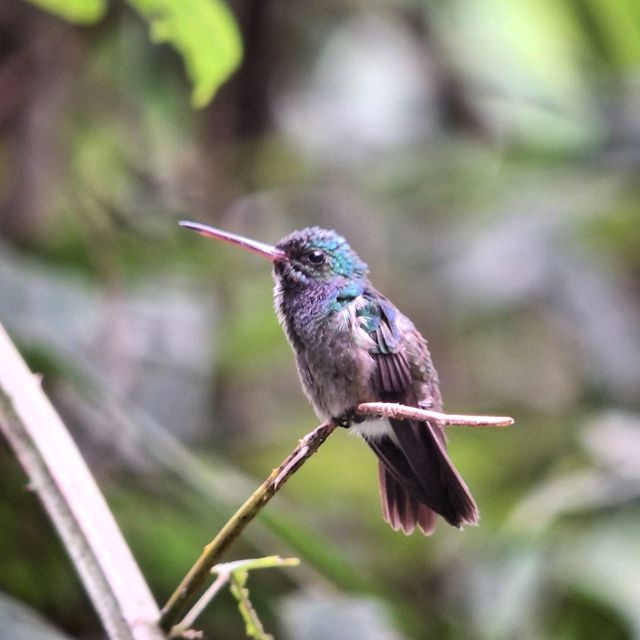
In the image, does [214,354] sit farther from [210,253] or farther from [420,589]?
[420,589]

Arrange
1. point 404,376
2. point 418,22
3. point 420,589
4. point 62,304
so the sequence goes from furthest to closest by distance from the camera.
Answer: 1. point 418,22
2. point 420,589
3. point 62,304
4. point 404,376

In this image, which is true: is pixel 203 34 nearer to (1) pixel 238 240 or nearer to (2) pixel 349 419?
(1) pixel 238 240

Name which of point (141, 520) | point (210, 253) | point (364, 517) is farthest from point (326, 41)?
point (141, 520)

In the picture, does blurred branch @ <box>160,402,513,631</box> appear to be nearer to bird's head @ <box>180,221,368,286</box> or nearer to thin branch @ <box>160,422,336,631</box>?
thin branch @ <box>160,422,336,631</box>

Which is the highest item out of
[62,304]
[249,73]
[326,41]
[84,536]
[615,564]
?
[326,41]

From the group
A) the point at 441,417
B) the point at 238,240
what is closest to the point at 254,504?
the point at 441,417

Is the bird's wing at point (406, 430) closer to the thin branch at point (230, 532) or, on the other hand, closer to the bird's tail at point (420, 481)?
the bird's tail at point (420, 481)
